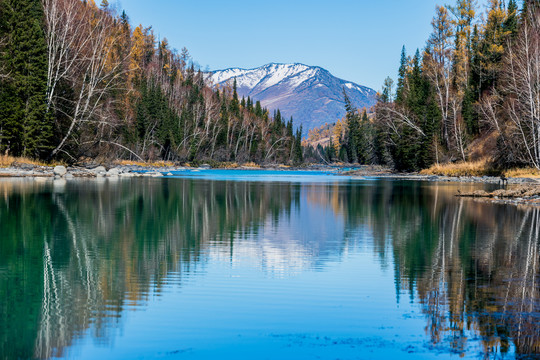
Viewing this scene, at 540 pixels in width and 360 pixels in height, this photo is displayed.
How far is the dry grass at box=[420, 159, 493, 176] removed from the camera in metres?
60.6

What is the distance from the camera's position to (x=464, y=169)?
64.4 meters

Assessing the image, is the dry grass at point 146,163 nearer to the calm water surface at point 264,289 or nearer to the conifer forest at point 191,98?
the conifer forest at point 191,98

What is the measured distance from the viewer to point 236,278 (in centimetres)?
1052

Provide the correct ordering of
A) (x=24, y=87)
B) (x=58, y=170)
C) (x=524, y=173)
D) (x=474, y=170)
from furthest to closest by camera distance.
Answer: (x=474, y=170) < (x=524, y=173) < (x=24, y=87) < (x=58, y=170)

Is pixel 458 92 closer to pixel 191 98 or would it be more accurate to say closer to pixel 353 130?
pixel 191 98

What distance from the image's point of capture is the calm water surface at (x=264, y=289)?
6676 mm

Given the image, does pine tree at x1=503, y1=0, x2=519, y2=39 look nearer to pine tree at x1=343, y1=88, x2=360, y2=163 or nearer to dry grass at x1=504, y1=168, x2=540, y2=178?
dry grass at x1=504, y1=168, x2=540, y2=178

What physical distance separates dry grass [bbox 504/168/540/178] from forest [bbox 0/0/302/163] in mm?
33940

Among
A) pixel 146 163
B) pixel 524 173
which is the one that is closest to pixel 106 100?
pixel 146 163

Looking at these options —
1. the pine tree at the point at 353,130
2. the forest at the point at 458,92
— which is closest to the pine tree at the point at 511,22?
the forest at the point at 458,92

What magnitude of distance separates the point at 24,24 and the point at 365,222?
40.0 m

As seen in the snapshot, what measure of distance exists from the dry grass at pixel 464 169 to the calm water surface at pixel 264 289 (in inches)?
1696

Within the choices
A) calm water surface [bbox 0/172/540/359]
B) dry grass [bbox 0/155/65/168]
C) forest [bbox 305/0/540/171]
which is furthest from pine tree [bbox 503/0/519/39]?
calm water surface [bbox 0/172/540/359]

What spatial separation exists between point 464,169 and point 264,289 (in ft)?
194
